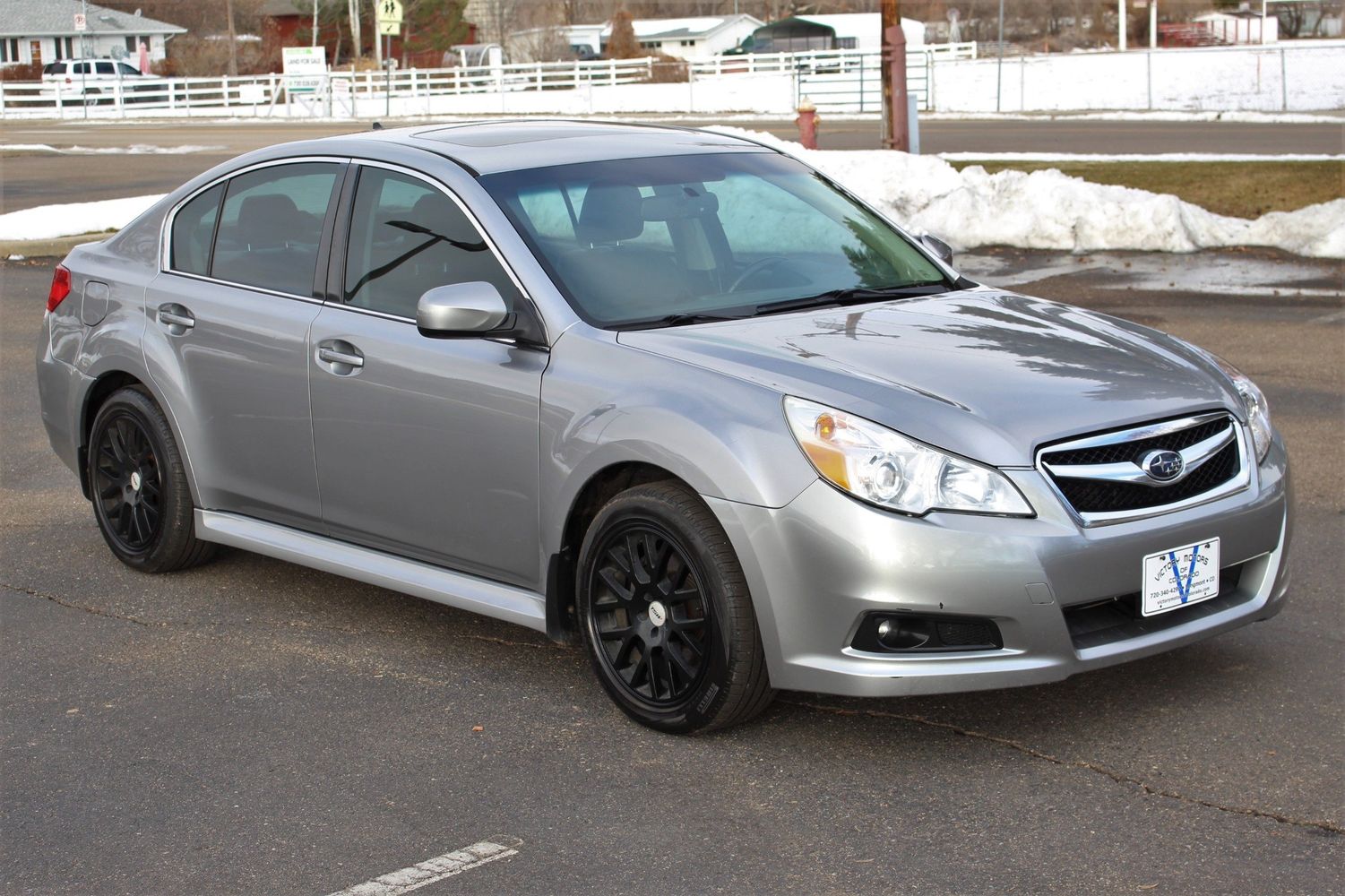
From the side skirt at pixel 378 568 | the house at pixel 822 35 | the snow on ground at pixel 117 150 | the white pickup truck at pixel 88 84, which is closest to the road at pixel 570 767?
the side skirt at pixel 378 568

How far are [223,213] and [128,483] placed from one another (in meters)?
1.13

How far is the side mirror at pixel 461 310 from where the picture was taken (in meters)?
4.83

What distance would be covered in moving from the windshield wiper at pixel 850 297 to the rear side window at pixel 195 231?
2.30 meters

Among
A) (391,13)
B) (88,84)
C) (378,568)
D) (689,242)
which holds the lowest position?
(378,568)

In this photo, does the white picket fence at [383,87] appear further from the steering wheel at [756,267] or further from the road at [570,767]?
the road at [570,767]

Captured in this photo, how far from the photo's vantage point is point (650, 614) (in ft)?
15.3

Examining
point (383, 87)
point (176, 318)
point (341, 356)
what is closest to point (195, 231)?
point (176, 318)

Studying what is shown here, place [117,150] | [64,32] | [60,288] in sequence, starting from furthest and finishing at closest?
1. [64,32]
2. [117,150]
3. [60,288]

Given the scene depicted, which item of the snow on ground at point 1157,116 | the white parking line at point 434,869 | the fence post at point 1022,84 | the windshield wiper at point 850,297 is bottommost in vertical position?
the white parking line at point 434,869

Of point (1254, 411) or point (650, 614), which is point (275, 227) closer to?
point (650, 614)

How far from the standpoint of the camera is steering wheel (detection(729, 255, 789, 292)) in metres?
5.32

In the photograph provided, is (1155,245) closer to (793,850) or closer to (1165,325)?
(1165,325)

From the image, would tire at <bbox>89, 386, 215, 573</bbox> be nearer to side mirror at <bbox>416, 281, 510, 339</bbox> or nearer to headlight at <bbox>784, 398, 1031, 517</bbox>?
side mirror at <bbox>416, 281, 510, 339</bbox>

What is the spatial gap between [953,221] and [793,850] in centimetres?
1324
